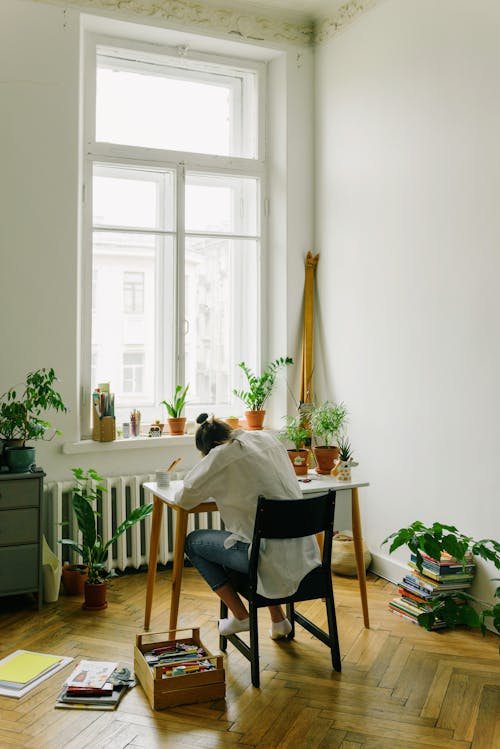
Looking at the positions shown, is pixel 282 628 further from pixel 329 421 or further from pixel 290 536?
→ pixel 329 421

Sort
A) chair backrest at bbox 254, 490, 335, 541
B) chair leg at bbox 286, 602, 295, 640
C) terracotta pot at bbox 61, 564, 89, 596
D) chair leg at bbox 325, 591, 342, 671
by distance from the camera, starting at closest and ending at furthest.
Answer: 1. chair backrest at bbox 254, 490, 335, 541
2. chair leg at bbox 325, 591, 342, 671
3. chair leg at bbox 286, 602, 295, 640
4. terracotta pot at bbox 61, 564, 89, 596

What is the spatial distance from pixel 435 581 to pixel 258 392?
1.93m

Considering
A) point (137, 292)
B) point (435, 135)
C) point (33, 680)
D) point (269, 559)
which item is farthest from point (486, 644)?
point (137, 292)

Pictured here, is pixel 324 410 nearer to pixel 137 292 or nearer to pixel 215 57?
pixel 137 292

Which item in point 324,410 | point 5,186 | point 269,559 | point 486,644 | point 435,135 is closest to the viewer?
point 269,559

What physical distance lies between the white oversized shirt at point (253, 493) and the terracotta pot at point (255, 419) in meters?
Answer: 1.81

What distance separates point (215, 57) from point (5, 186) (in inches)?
74.3

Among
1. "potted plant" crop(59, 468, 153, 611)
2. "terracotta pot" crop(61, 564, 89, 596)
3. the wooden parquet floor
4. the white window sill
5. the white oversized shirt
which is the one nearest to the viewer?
the wooden parquet floor

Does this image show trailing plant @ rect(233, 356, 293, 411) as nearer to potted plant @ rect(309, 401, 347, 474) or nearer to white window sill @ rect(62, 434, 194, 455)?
potted plant @ rect(309, 401, 347, 474)

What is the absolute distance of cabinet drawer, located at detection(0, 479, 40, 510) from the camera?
4.02m

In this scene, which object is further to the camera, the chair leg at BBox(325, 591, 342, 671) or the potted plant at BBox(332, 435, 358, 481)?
the potted plant at BBox(332, 435, 358, 481)

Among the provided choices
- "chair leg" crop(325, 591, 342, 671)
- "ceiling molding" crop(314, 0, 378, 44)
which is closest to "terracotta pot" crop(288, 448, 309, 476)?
"chair leg" crop(325, 591, 342, 671)

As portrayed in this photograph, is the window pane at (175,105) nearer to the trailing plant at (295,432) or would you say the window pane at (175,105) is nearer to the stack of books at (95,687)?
the trailing plant at (295,432)

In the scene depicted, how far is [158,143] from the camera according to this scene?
519 centimetres
